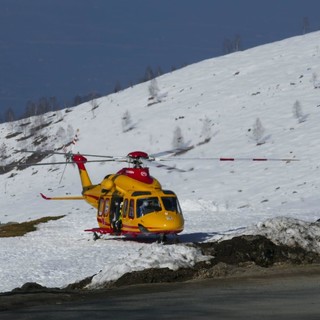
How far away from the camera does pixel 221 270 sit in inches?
746

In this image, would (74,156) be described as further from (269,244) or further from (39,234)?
(269,244)

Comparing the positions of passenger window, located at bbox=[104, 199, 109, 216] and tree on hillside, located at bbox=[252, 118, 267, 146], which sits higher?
tree on hillside, located at bbox=[252, 118, 267, 146]

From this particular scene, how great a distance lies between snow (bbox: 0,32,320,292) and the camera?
78.1 ft

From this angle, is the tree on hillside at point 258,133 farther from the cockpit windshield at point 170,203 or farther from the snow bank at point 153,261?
the snow bank at point 153,261

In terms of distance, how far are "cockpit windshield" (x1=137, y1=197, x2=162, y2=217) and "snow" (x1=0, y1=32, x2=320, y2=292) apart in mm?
1029

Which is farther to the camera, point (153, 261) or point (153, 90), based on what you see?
point (153, 90)

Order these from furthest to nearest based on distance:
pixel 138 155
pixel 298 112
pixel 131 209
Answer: pixel 298 112
pixel 131 209
pixel 138 155

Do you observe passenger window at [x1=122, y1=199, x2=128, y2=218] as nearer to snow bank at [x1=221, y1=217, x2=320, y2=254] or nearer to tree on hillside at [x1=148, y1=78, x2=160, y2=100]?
snow bank at [x1=221, y1=217, x2=320, y2=254]

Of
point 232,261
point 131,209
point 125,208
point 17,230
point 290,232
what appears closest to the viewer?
point 232,261

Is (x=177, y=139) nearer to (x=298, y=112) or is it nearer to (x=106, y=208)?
(x=298, y=112)

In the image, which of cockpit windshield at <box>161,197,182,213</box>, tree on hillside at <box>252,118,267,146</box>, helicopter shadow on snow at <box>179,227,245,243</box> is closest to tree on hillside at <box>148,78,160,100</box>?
tree on hillside at <box>252,118,267,146</box>

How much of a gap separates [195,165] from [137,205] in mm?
47669

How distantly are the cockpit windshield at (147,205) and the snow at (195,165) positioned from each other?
103 cm

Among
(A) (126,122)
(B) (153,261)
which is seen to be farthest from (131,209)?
(A) (126,122)
